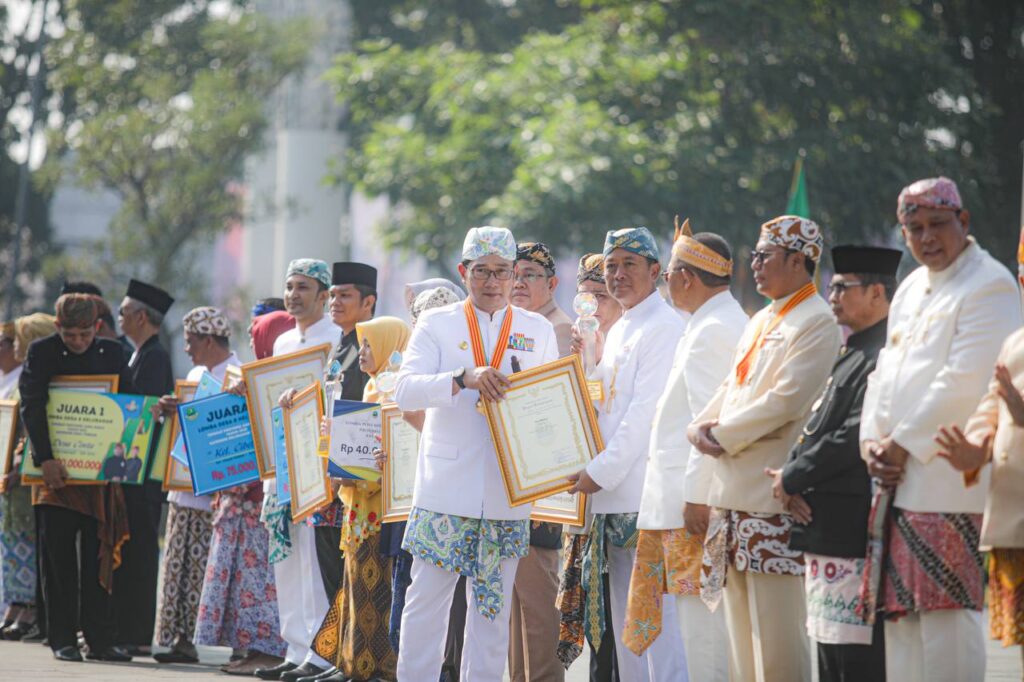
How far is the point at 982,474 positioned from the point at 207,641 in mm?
5949

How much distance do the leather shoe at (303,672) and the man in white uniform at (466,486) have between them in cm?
185

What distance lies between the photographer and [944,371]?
5.78m

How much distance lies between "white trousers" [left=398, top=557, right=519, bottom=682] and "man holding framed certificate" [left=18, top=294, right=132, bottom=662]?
350 centimetres

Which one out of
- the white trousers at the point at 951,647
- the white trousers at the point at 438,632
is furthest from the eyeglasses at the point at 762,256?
the white trousers at the point at 438,632

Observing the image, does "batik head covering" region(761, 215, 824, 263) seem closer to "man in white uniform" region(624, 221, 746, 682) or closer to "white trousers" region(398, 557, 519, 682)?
"man in white uniform" region(624, 221, 746, 682)

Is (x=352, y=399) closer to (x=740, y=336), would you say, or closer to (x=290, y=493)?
(x=290, y=493)

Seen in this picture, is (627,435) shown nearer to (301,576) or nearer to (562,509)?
(562,509)

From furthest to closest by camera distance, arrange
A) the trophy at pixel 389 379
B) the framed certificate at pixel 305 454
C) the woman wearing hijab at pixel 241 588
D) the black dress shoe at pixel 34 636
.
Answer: the black dress shoe at pixel 34 636 < the woman wearing hijab at pixel 241 588 < the framed certificate at pixel 305 454 < the trophy at pixel 389 379

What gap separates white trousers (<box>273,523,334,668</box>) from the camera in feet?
31.6

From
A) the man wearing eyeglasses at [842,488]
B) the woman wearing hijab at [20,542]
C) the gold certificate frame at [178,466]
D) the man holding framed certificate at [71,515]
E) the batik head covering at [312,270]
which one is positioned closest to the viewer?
the man wearing eyeglasses at [842,488]

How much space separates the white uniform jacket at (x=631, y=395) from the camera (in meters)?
7.58

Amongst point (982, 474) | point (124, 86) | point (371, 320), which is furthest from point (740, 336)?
point (124, 86)

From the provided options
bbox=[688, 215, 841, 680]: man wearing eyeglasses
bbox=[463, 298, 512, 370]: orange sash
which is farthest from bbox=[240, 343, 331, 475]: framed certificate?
bbox=[688, 215, 841, 680]: man wearing eyeglasses

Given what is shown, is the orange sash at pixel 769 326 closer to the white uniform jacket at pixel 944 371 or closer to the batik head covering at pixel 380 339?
the white uniform jacket at pixel 944 371
